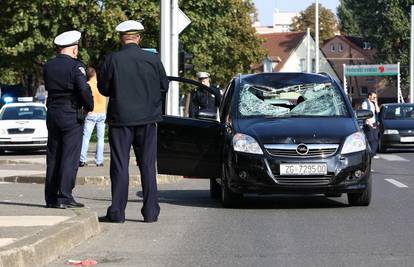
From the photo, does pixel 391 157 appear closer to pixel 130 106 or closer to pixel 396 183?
pixel 396 183

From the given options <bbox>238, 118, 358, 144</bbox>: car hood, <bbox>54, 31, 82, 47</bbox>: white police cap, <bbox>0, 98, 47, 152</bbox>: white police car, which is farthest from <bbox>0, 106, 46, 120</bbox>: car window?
<bbox>54, 31, 82, 47</bbox>: white police cap

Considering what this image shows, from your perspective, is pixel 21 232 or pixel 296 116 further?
pixel 296 116

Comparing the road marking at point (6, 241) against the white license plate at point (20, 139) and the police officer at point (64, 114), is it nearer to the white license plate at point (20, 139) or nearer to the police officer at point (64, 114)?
the police officer at point (64, 114)

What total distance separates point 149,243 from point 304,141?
2947mm

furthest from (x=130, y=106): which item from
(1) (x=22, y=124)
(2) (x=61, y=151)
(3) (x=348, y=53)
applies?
(3) (x=348, y=53)

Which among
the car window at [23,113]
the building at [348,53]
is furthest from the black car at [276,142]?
the building at [348,53]

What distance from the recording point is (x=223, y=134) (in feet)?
39.5

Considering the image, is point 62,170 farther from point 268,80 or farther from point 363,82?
point 363,82

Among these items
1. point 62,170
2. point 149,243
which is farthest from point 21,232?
point 62,170

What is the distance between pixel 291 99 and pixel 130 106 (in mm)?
2967

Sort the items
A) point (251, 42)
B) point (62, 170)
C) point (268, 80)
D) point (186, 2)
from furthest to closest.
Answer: point (251, 42), point (186, 2), point (268, 80), point (62, 170)

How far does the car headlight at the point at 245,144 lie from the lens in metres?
11.3

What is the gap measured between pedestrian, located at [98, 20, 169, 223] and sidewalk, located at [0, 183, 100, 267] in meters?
0.57

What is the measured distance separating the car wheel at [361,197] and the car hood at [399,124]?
1656 cm
